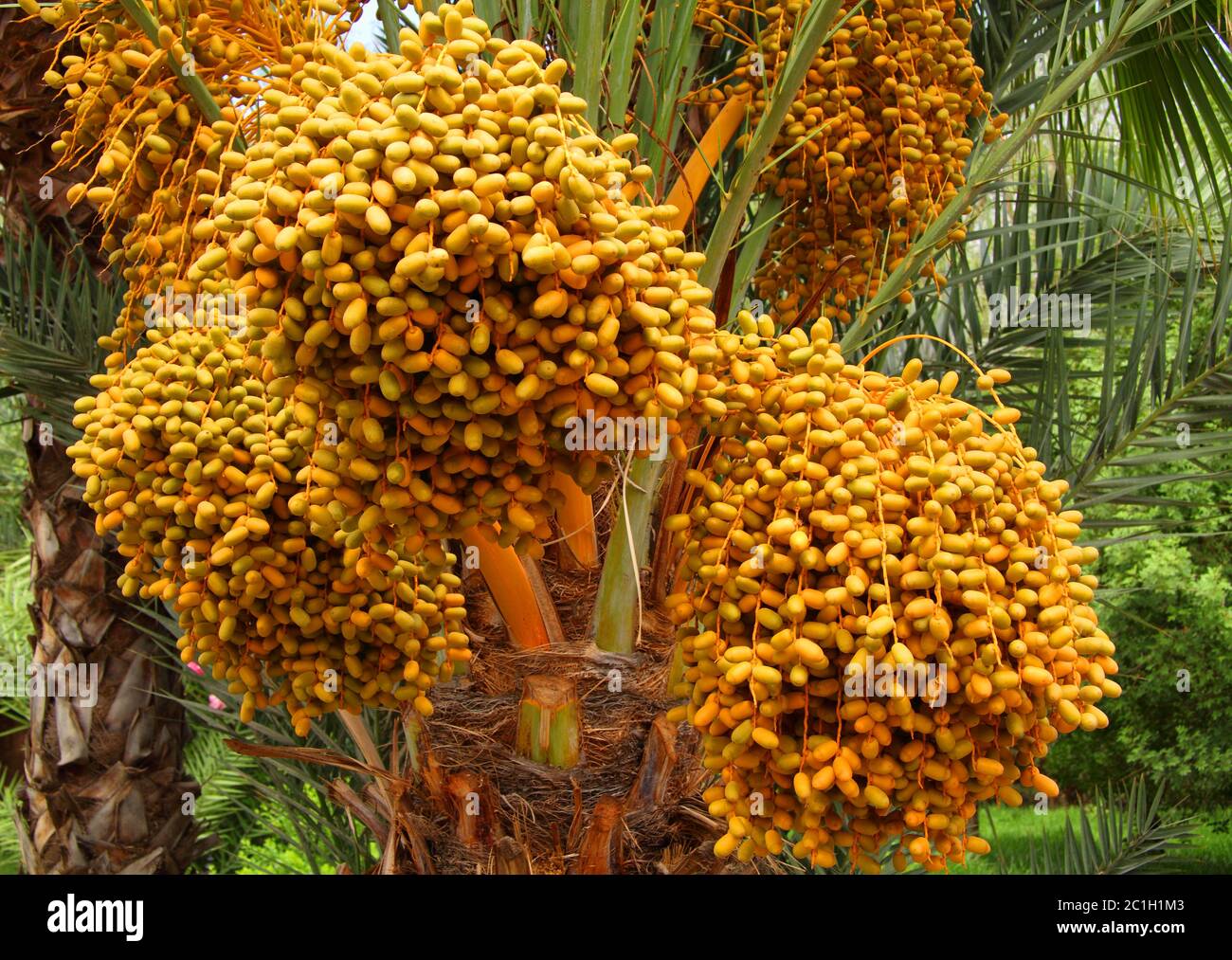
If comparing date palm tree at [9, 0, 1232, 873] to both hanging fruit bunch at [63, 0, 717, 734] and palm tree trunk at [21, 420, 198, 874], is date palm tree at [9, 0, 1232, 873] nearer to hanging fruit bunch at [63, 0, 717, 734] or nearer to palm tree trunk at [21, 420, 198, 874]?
hanging fruit bunch at [63, 0, 717, 734]

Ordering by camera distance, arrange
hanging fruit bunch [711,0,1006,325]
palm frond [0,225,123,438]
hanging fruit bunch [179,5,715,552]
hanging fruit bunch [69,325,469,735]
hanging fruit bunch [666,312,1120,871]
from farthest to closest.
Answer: palm frond [0,225,123,438], hanging fruit bunch [711,0,1006,325], hanging fruit bunch [69,325,469,735], hanging fruit bunch [666,312,1120,871], hanging fruit bunch [179,5,715,552]

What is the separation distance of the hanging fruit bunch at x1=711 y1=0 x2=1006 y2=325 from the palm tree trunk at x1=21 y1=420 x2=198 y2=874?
2245mm

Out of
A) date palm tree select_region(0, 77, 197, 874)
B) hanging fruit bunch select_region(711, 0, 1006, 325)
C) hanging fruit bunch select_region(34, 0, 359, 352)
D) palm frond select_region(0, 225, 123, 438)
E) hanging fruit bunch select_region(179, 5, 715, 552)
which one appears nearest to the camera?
hanging fruit bunch select_region(179, 5, 715, 552)

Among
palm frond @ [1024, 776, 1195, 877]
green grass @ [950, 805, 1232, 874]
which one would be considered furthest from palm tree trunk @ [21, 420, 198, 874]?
green grass @ [950, 805, 1232, 874]

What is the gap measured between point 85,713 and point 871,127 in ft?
8.81

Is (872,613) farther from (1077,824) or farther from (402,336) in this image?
(1077,824)

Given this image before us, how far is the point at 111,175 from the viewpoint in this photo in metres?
1.50

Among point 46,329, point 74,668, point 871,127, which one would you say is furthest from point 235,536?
point 74,668

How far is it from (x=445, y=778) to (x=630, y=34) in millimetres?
1197

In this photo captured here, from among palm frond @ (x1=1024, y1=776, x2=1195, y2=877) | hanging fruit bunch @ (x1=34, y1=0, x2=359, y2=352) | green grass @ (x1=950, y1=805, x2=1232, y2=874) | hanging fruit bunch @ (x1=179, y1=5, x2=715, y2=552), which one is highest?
hanging fruit bunch @ (x1=34, y1=0, x2=359, y2=352)

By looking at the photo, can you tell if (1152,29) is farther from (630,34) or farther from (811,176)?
(630,34)

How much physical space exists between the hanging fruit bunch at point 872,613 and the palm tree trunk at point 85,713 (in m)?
2.37

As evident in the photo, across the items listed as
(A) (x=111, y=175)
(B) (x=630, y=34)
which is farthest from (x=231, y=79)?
(B) (x=630, y=34)

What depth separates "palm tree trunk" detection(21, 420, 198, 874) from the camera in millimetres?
3062
